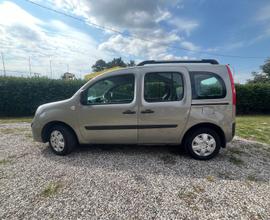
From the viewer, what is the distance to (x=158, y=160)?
3.27m

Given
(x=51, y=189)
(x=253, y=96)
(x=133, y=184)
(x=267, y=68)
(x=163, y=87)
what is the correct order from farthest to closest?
(x=267, y=68) → (x=253, y=96) → (x=163, y=87) → (x=133, y=184) → (x=51, y=189)

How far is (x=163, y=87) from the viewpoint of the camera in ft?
10.8

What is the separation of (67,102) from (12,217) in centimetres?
207

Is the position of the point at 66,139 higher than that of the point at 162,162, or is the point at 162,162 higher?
the point at 66,139

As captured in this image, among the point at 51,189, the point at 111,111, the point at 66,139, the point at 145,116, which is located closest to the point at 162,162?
the point at 145,116

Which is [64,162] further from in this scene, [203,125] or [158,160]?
[203,125]

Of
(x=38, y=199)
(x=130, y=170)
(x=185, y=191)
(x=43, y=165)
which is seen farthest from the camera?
(x=43, y=165)

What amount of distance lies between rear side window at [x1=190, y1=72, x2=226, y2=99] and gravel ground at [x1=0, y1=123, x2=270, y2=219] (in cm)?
133

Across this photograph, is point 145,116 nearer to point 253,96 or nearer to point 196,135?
Answer: point 196,135

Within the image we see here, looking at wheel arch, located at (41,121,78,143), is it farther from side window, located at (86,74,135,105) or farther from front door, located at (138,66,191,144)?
front door, located at (138,66,191,144)

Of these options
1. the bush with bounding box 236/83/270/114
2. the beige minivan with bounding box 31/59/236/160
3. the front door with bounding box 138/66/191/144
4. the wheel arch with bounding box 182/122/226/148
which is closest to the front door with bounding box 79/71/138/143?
the beige minivan with bounding box 31/59/236/160

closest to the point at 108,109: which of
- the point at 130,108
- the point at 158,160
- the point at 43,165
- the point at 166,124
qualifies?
the point at 130,108

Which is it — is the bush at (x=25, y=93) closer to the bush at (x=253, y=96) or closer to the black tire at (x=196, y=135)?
the black tire at (x=196, y=135)

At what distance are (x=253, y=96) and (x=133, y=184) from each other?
12.4m
